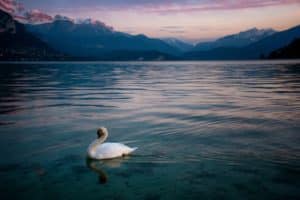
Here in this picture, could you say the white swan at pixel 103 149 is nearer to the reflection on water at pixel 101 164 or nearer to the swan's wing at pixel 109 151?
the swan's wing at pixel 109 151

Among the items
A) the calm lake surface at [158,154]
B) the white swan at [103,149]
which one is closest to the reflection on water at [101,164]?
the calm lake surface at [158,154]

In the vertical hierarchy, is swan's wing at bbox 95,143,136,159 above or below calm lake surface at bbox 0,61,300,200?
above

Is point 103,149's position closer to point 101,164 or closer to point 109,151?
point 109,151

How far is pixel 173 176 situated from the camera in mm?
10031

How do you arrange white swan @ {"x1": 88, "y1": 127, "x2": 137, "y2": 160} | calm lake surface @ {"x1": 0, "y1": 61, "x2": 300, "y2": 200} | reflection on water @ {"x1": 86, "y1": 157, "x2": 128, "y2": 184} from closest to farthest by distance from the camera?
calm lake surface @ {"x1": 0, "y1": 61, "x2": 300, "y2": 200}, reflection on water @ {"x1": 86, "y1": 157, "x2": 128, "y2": 184}, white swan @ {"x1": 88, "y1": 127, "x2": 137, "y2": 160}

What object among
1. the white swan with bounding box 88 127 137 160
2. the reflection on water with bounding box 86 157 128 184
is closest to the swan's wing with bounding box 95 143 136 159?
the white swan with bounding box 88 127 137 160

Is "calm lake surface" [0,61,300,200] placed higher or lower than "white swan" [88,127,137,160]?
lower

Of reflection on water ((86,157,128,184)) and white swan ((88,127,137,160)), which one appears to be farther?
white swan ((88,127,137,160))

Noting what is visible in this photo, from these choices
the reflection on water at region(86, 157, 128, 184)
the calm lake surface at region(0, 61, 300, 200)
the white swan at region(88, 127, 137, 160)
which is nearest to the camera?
the calm lake surface at region(0, 61, 300, 200)

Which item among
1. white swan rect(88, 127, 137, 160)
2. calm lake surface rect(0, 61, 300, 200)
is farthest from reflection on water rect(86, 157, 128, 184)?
white swan rect(88, 127, 137, 160)

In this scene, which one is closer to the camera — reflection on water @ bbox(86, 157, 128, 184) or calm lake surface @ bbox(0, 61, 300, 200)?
calm lake surface @ bbox(0, 61, 300, 200)

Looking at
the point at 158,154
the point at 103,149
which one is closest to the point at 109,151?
the point at 103,149

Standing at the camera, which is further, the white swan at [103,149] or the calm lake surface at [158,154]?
the white swan at [103,149]

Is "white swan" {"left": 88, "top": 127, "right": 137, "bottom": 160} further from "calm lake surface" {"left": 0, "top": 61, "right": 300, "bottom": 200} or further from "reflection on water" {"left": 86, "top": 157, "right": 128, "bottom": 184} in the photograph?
"calm lake surface" {"left": 0, "top": 61, "right": 300, "bottom": 200}
